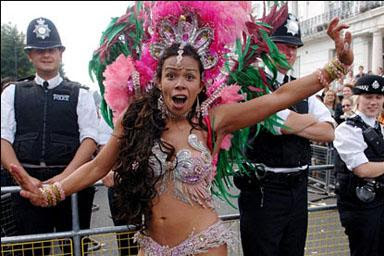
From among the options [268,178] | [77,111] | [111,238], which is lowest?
[111,238]

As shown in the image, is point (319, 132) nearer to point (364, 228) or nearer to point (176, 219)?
point (364, 228)

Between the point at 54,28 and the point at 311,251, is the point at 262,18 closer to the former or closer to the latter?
the point at 54,28

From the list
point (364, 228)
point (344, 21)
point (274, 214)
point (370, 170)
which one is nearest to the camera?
point (274, 214)

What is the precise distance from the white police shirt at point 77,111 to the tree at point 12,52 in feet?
81.2

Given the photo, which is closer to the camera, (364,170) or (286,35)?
(286,35)

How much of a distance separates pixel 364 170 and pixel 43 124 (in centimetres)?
240

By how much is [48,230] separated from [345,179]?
2.34m

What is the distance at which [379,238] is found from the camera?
3.42 metres

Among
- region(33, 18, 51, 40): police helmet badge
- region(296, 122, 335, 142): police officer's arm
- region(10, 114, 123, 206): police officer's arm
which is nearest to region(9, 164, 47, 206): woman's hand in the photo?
region(10, 114, 123, 206): police officer's arm

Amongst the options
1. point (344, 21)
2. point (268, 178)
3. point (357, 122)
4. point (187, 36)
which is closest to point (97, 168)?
point (187, 36)

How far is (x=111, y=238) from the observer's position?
14.1ft

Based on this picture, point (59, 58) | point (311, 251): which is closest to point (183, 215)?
point (59, 58)

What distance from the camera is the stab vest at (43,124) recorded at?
335 centimetres

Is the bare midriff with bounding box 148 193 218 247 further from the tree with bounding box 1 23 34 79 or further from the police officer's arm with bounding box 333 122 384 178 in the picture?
the tree with bounding box 1 23 34 79
